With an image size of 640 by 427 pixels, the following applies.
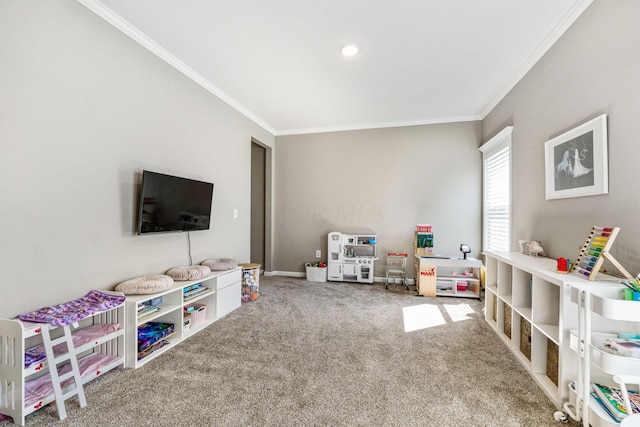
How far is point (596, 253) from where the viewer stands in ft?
4.98

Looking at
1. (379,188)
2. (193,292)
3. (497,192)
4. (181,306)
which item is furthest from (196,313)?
(497,192)

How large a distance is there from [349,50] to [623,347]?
2.65m

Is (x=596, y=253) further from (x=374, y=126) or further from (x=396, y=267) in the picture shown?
(x=374, y=126)

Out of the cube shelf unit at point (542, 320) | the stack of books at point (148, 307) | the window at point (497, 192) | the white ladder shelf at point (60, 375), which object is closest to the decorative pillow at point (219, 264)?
the stack of books at point (148, 307)

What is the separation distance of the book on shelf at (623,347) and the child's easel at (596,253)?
31 centimetres

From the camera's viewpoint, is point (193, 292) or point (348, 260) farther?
point (348, 260)

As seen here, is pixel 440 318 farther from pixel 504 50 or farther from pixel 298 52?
pixel 298 52

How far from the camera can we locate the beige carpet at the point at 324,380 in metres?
1.46

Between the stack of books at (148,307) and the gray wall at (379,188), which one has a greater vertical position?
the gray wall at (379,188)

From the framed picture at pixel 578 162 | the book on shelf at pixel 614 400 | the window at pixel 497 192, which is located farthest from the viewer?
the window at pixel 497 192

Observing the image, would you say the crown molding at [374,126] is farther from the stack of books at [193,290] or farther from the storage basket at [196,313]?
the storage basket at [196,313]

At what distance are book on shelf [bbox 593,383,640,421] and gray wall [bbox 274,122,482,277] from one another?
288cm

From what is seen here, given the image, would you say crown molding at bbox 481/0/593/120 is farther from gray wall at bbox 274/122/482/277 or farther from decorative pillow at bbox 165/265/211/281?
decorative pillow at bbox 165/265/211/281

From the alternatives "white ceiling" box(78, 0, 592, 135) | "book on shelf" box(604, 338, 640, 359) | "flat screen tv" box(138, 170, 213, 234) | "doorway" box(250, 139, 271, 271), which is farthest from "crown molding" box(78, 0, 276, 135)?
"book on shelf" box(604, 338, 640, 359)
